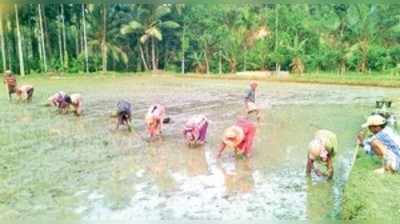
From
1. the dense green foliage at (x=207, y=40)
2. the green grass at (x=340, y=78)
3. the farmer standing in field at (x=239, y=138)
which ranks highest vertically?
the dense green foliage at (x=207, y=40)

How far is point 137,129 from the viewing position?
13.3ft

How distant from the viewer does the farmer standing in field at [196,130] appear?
3.40 metres

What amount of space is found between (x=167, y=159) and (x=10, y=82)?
168 cm

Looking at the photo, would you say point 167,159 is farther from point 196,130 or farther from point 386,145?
point 386,145

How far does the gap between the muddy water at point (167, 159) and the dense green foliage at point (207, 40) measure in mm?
297

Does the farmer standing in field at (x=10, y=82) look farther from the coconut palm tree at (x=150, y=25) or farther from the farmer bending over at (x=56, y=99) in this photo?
the coconut palm tree at (x=150, y=25)

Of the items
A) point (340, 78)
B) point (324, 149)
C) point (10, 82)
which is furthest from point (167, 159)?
point (340, 78)

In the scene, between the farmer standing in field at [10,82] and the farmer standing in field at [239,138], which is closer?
the farmer standing in field at [239,138]

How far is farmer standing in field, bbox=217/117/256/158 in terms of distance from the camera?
3.06 meters

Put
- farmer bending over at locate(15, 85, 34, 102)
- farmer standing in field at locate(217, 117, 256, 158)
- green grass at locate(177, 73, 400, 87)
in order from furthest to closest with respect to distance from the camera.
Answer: farmer bending over at locate(15, 85, 34, 102), green grass at locate(177, 73, 400, 87), farmer standing in field at locate(217, 117, 256, 158)

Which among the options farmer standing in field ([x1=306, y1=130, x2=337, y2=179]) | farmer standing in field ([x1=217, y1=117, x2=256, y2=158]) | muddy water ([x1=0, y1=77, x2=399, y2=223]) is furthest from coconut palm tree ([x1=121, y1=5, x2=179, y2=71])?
farmer standing in field ([x1=306, y1=130, x2=337, y2=179])

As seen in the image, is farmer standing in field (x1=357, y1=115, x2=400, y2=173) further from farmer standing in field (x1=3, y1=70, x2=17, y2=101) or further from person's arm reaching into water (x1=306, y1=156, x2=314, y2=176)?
farmer standing in field (x1=3, y1=70, x2=17, y2=101)

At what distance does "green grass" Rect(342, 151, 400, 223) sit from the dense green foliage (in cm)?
125

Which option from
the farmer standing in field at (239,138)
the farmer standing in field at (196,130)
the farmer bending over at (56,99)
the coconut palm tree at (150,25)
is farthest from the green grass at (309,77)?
the farmer standing in field at (239,138)
